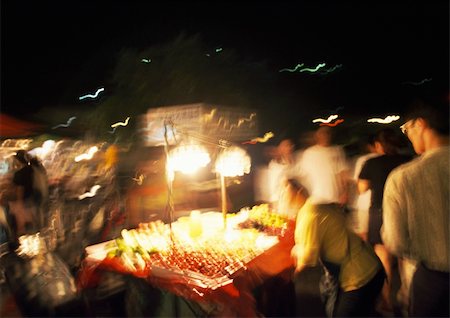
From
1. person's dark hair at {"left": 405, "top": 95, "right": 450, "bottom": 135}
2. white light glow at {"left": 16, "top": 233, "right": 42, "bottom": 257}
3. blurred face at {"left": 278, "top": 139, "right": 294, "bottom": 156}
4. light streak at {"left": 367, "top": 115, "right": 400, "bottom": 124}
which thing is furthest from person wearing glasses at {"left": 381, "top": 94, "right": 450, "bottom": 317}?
light streak at {"left": 367, "top": 115, "right": 400, "bottom": 124}

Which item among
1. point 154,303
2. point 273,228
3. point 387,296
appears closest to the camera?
point 154,303

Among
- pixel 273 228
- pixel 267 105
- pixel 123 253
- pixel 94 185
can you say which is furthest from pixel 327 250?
pixel 267 105

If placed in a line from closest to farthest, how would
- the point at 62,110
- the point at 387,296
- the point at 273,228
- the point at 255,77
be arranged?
1. the point at 387,296
2. the point at 273,228
3. the point at 62,110
4. the point at 255,77

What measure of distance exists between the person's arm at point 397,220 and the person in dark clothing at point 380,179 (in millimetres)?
1080

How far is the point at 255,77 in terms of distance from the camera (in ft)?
20.1

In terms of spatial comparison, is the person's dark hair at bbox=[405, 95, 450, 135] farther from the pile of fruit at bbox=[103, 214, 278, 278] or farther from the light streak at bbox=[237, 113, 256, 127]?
the light streak at bbox=[237, 113, 256, 127]

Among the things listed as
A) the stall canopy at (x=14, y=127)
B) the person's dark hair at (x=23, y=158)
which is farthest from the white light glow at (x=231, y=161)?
the stall canopy at (x=14, y=127)

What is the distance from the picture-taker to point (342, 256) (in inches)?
93.9

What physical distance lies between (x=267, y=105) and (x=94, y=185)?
191 inches

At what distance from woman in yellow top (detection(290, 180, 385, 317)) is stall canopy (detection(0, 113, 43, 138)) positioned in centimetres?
340

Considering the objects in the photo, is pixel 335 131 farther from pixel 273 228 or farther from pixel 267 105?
pixel 267 105

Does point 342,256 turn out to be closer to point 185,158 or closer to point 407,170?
point 407,170

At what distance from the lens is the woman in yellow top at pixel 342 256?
2336mm

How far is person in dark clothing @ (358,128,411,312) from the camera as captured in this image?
3193 mm
